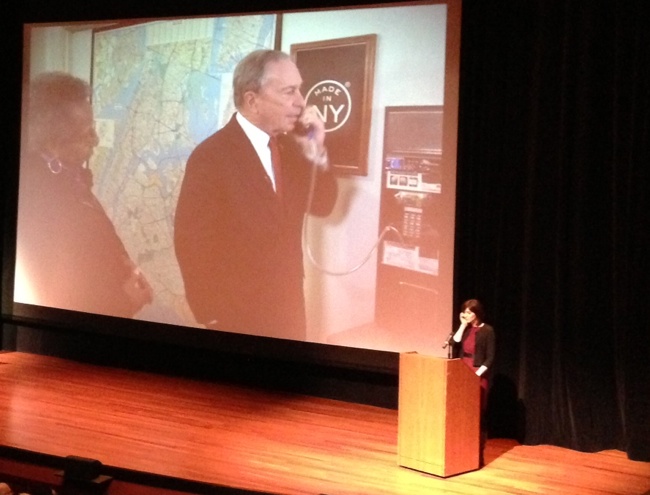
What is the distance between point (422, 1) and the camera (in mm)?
5688

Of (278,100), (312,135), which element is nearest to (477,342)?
(312,135)

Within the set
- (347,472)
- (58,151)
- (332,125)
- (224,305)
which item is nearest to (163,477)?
(347,472)

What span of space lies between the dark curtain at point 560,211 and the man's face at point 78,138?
132 inches

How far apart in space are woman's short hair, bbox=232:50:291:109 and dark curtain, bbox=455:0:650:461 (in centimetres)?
151

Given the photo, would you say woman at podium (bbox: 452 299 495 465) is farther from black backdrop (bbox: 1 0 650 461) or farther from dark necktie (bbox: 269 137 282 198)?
dark necktie (bbox: 269 137 282 198)

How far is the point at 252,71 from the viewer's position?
6336mm

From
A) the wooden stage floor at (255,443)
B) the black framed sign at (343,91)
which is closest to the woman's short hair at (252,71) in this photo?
the black framed sign at (343,91)

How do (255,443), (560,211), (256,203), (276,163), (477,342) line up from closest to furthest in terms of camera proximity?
(477,342) → (255,443) → (560,211) → (276,163) → (256,203)

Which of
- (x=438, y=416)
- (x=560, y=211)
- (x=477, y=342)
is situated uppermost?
(x=560, y=211)

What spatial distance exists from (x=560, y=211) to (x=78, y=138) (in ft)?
13.8

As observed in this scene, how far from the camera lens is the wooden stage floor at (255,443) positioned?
441 cm

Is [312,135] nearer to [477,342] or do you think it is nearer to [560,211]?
[560,211]

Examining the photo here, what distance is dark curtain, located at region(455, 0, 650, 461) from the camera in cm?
500

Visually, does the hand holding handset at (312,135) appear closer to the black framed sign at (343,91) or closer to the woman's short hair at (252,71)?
the black framed sign at (343,91)
